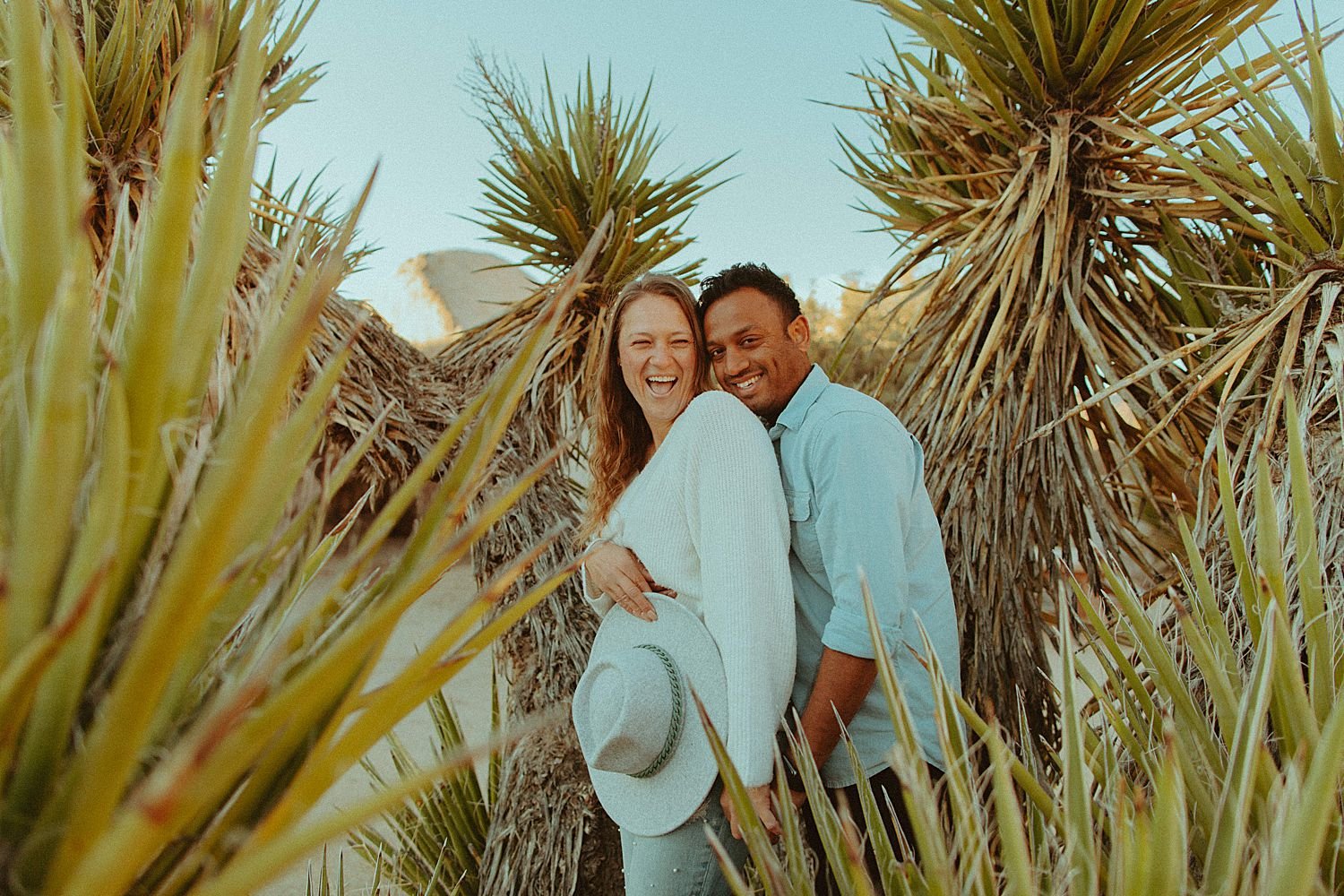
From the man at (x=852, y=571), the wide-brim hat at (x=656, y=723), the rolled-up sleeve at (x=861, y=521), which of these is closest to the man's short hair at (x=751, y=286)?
the man at (x=852, y=571)

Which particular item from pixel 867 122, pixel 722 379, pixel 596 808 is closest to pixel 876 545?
pixel 722 379

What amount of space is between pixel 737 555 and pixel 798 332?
78 centimetres

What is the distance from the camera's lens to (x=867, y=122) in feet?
12.9

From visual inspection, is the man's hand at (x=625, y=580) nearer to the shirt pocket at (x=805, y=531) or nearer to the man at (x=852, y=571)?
the man at (x=852, y=571)

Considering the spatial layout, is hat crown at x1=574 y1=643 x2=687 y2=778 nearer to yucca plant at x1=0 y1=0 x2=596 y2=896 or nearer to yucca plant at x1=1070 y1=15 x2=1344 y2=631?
yucca plant at x1=0 y1=0 x2=596 y2=896

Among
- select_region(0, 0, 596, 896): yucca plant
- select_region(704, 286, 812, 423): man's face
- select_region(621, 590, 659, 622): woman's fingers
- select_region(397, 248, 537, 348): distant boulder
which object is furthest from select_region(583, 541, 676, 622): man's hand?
select_region(397, 248, 537, 348): distant boulder

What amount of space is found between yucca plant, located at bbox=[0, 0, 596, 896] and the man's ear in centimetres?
139

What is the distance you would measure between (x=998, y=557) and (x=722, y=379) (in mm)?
1103

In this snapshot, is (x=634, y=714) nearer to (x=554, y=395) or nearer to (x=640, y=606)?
(x=640, y=606)

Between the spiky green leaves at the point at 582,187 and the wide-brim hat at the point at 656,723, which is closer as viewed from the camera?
the wide-brim hat at the point at 656,723

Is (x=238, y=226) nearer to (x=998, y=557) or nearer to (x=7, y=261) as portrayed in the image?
(x=7, y=261)

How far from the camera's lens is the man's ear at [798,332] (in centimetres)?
209

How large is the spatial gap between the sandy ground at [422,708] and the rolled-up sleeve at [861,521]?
195 inches

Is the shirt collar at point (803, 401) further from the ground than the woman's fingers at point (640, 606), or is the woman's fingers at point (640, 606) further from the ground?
the shirt collar at point (803, 401)
